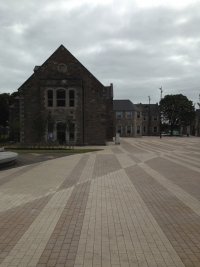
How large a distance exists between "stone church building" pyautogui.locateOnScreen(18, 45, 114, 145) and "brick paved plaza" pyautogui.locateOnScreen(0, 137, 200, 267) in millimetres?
21558

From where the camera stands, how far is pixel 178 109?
244ft

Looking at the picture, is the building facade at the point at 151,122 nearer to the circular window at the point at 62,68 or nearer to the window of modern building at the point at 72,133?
the window of modern building at the point at 72,133

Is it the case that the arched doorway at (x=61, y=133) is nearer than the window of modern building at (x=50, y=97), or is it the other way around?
the window of modern building at (x=50, y=97)

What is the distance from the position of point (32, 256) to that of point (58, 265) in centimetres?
55

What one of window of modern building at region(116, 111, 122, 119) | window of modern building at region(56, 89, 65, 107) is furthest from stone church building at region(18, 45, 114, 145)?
window of modern building at region(116, 111, 122, 119)

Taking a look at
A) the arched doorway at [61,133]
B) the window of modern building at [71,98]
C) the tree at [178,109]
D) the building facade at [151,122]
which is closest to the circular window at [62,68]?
the window of modern building at [71,98]

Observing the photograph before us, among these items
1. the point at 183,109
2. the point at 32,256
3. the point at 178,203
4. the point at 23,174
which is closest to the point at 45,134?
the point at 23,174

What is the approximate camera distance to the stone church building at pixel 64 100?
103 ft

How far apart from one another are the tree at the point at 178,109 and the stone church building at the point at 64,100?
156 feet

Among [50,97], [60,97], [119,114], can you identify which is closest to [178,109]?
[119,114]

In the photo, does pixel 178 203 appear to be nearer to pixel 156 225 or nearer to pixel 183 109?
pixel 156 225

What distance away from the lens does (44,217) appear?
19.8 feet

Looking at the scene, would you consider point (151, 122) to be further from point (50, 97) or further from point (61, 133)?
point (50, 97)

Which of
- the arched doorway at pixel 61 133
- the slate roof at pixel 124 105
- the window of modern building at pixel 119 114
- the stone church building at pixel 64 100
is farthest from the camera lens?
the slate roof at pixel 124 105
